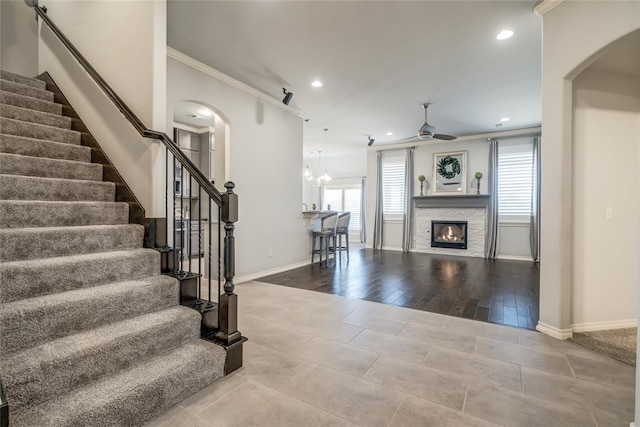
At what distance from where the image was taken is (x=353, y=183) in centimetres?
1045

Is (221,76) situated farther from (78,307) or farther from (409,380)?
(409,380)

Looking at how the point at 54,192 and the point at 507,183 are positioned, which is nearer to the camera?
the point at 54,192

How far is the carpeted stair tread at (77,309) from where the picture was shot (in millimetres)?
1426

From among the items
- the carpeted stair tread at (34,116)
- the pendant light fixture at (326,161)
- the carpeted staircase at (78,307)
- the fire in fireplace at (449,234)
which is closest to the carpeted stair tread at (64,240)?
the carpeted staircase at (78,307)

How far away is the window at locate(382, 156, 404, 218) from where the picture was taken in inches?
331

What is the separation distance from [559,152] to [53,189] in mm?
4277

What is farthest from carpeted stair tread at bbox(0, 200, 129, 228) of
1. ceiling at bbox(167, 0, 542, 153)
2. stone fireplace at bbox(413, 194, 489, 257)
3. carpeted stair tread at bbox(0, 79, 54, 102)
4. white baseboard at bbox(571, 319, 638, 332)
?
stone fireplace at bbox(413, 194, 489, 257)

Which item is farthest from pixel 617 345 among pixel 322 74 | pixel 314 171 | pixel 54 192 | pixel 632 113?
pixel 314 171

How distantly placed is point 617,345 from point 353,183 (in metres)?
8.42

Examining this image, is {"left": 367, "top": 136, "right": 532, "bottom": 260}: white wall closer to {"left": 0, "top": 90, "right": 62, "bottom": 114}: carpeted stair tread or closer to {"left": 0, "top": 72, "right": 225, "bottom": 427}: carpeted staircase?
{"left": 0, "top": 72, "right": 225, "bottom": 427}: carpeted staircase

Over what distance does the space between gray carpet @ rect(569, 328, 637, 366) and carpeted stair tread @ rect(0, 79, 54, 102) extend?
5.75m

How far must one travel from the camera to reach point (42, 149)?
8.51ft

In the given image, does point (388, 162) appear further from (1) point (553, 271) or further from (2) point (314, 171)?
(1) point (553, 271)

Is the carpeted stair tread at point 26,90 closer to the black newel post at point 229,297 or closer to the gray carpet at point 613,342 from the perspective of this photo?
the black newel post at point 229,297
